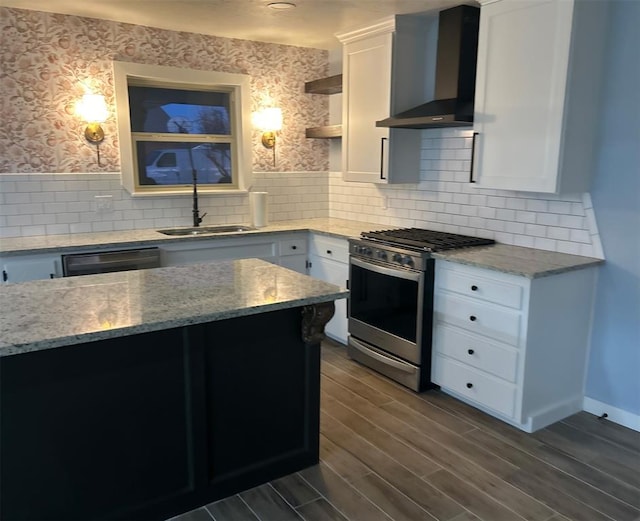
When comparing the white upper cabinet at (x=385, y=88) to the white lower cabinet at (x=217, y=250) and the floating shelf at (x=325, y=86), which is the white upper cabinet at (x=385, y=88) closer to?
the floating shelf at (x=325, y=86)

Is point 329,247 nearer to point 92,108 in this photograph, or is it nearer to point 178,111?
point 178,111

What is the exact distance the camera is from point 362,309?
3.75m

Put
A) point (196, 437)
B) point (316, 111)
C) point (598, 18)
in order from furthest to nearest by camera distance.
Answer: point (316, 111) < point (598, 18) < point (196, 437)

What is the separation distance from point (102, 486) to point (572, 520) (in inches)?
75.0

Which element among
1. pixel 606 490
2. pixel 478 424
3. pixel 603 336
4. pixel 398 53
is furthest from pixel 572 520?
pixel 398 53

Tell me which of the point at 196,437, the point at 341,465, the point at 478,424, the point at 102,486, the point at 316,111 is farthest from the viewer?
the point at 316,111

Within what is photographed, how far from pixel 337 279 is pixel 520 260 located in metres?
1.57

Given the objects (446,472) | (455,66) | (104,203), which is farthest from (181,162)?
(446,472)

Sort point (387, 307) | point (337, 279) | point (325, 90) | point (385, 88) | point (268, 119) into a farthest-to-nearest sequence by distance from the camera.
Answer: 1. point (325, 90)
2. point (268, 119)
3. point (337, 279)
4. point (385, 88)
5. point (387, 307)

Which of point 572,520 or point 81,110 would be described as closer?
point 572,520

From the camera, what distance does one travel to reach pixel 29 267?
132 inches

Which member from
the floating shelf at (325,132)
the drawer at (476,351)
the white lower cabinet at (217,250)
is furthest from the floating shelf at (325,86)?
the drawer at (476,351)

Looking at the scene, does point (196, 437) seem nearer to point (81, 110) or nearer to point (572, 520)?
point (572, 520)

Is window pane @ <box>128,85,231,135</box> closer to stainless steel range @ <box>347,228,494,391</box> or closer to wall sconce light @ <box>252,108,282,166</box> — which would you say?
wall sconce light @ <box>252,108,282,166</box>
